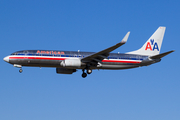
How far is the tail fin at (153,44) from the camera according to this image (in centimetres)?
5575

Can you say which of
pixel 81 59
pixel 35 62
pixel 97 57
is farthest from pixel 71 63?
pixel 35 62

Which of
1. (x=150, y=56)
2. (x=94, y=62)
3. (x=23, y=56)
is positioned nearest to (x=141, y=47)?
(x=150, y=56)

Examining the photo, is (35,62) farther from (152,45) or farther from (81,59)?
(152,45)

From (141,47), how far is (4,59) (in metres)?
24.3

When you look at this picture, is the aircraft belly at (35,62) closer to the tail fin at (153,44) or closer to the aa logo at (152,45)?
the tail fin at (153,44)

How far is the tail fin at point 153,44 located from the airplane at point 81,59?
1.69 m

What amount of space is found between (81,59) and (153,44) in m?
16.0

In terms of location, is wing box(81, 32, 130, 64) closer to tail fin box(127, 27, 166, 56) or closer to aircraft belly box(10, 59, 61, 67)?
aircraft belly box(10, 59, 61, 67)

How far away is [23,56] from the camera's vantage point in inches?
1847

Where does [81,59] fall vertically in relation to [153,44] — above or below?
below

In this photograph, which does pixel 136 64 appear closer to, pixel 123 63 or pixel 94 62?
pixel 123 63

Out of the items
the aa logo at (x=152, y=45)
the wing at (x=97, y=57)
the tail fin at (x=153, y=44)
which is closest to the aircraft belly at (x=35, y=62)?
the wing at (x=97, y=57)

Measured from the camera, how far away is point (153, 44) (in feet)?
187

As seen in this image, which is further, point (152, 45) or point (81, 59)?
point (152, 45)
